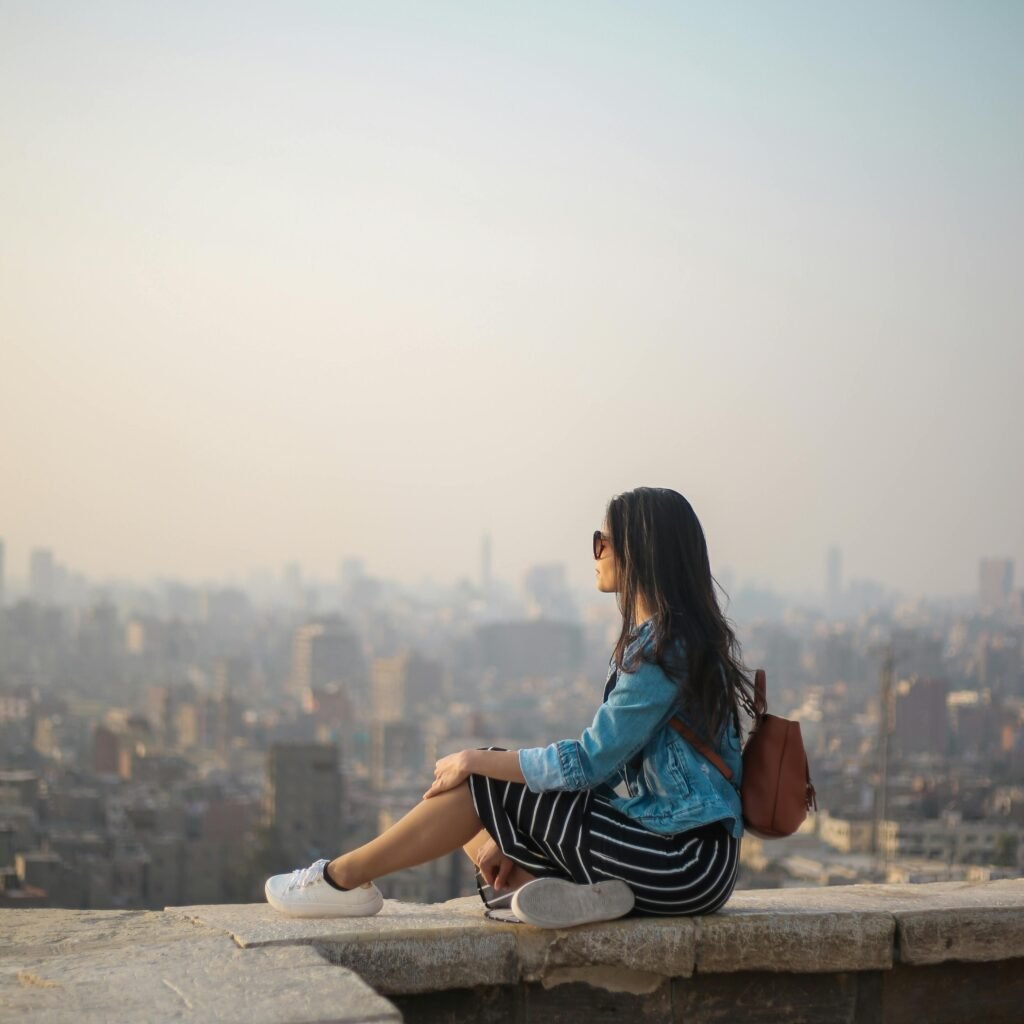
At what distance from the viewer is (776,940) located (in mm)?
2418

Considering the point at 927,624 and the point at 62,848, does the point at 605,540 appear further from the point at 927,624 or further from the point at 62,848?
the point at 927,624

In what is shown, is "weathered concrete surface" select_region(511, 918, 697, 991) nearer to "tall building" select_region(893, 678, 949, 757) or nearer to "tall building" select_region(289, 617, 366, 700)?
"tall building" select_region(893, 678, 949, 757)

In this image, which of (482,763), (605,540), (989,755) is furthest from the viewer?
(989,755)

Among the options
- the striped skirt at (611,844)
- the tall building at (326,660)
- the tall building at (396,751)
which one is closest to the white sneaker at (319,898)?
the striped skirt at (611,844)

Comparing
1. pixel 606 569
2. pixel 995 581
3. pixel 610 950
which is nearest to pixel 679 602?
pixel 606 569

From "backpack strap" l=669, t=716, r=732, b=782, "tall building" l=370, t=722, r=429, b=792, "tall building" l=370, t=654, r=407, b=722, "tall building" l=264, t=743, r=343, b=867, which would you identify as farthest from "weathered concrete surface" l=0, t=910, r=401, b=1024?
"tall building" l=370, t=654, r=407, b=722

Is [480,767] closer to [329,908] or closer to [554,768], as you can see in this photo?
[554,768]

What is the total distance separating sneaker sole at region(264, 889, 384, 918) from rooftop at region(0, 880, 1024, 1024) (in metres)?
0.03

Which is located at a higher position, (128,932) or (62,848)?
(128,932)

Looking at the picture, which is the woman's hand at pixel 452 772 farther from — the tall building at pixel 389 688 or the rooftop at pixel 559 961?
the tall building at pixel 389 688

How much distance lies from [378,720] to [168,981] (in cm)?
5130

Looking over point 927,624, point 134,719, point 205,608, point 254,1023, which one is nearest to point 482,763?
point 254,1023

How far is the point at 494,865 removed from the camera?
8.11 feet

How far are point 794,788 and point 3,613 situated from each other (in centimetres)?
6702
